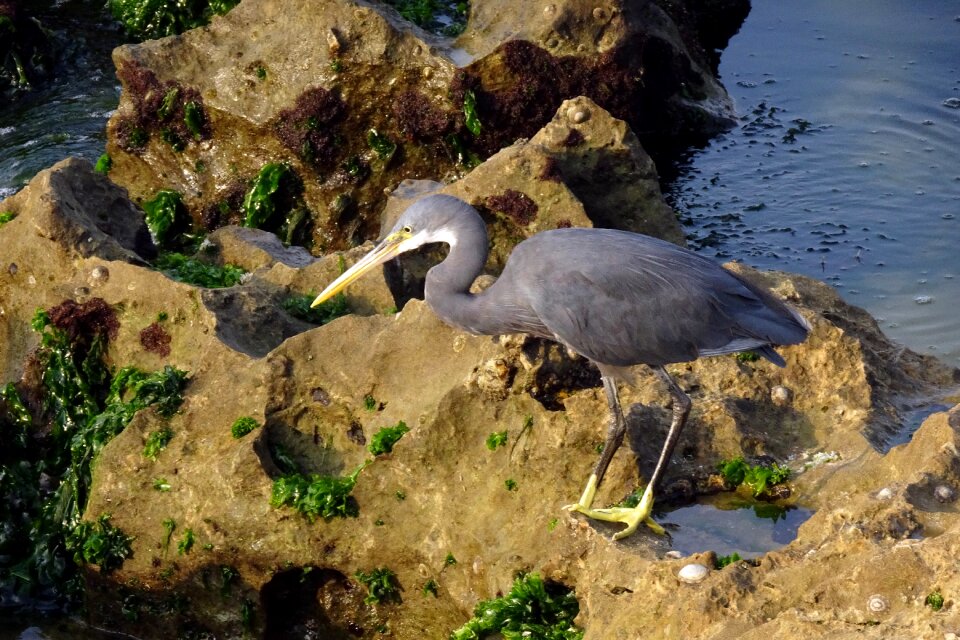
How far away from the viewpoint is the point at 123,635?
19.6 ft

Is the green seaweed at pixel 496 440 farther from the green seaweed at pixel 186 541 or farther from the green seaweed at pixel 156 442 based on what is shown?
the green seaweed at pixel 156 442

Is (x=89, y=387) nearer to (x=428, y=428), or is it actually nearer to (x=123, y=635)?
(x=123, y=635)

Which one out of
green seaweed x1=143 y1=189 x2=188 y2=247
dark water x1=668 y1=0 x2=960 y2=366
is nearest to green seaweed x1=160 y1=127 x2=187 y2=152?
green seaweed x1=143 y1=189 x2=188 y2=247

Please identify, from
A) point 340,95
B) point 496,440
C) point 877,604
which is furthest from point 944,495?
point 340,95

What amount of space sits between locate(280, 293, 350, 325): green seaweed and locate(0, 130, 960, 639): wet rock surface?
0.79 feet

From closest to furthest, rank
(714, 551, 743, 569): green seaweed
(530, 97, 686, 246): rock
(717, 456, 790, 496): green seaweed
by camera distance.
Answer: (714, 551, 743, 569): green seaweed
(717, 456, 790, 496): green seaweed
(530, 97, 686, 246): rock

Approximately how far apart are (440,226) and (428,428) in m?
1.06

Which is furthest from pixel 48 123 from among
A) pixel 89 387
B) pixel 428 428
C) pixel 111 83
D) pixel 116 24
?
pixel 428 428

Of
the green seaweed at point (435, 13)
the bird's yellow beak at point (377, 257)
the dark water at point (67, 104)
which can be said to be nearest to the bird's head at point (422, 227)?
the bird's yellow beak at point (377, 257)

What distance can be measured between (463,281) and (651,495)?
132 centimetres

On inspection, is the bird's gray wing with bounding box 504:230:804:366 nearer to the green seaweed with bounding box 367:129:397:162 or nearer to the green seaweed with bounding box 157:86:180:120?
the green seaweed with bounding box 367:129:397:162

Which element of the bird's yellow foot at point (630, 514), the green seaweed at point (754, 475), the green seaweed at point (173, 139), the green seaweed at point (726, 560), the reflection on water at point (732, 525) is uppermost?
the green seaweed at point (173, 139)

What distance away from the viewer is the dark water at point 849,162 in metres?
9.16

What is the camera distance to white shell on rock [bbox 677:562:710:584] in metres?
4.14
